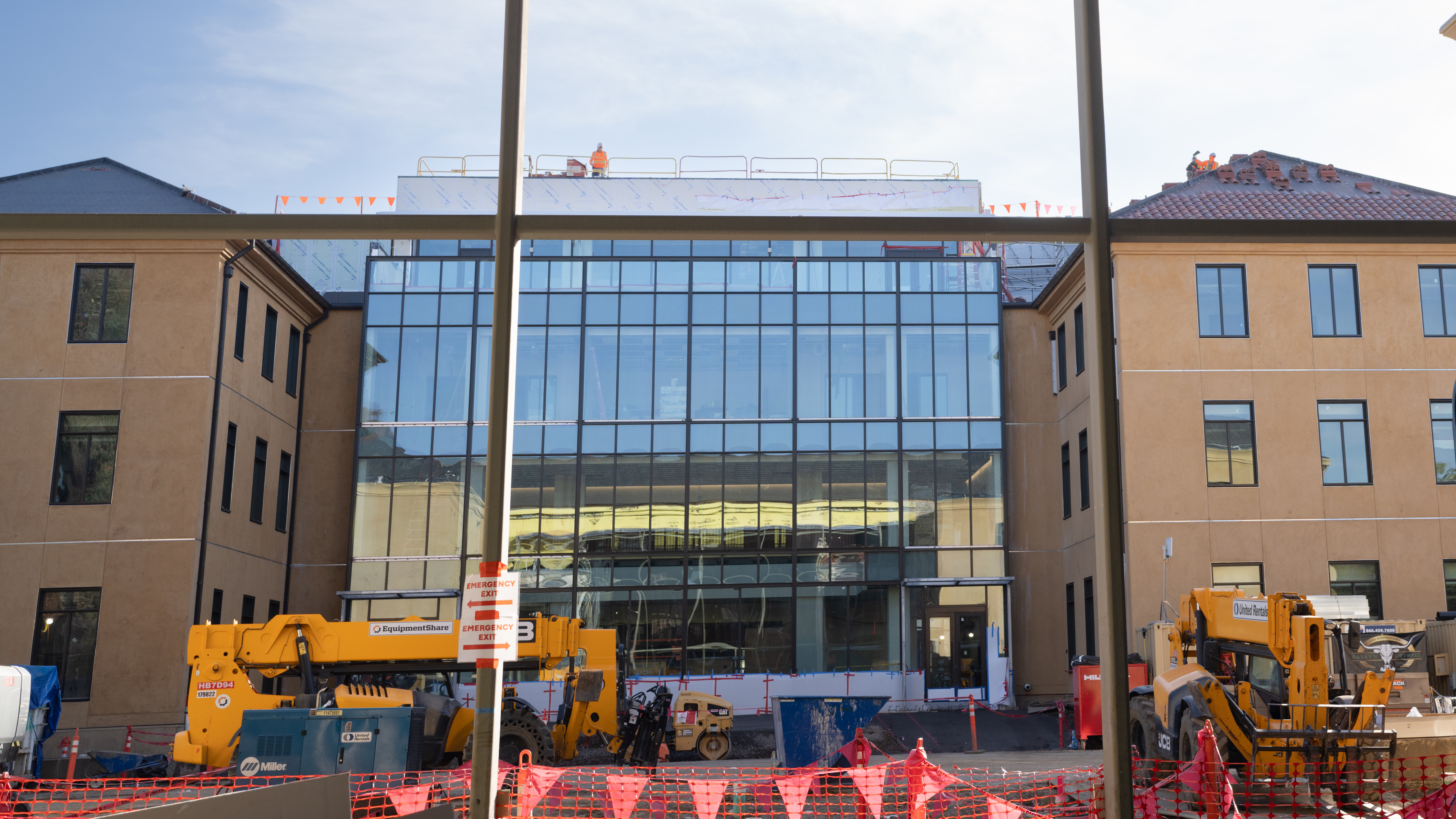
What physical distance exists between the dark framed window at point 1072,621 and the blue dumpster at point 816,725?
15.3 metres

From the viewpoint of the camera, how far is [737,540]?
32.7 meters

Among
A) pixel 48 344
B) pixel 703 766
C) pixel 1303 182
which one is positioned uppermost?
pixel 1303 182

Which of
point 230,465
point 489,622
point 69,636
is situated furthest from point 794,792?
point 230,465

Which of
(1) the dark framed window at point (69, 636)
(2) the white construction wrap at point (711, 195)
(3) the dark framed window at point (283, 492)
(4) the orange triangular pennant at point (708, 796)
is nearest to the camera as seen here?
(4) the orange triangular pennant at point (708, 796)

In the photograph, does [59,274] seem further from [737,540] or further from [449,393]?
[737,540]

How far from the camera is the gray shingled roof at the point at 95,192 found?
28109 mm

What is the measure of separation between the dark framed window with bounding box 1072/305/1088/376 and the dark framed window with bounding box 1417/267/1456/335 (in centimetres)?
809

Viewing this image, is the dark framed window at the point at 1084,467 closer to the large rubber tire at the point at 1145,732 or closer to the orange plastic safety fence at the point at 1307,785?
the large rubber tire at the point at 1145,732

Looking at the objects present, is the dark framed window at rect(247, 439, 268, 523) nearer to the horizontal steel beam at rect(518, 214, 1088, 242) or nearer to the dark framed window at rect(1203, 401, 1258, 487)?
the dark framed window at rect(1203, 401, 1258, 487)

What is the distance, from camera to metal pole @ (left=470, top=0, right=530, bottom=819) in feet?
18.8

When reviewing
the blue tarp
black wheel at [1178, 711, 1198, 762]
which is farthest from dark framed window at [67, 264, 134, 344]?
black wheel at [1178, 711, 1198, 762]

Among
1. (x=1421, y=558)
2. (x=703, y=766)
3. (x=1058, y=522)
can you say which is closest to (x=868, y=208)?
(x=1058, y=522)

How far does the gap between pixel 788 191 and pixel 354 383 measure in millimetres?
15055

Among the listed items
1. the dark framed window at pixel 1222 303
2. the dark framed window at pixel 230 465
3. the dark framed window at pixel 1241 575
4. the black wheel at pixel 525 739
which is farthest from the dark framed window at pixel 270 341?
the dark framed window at pixel 1241 575
